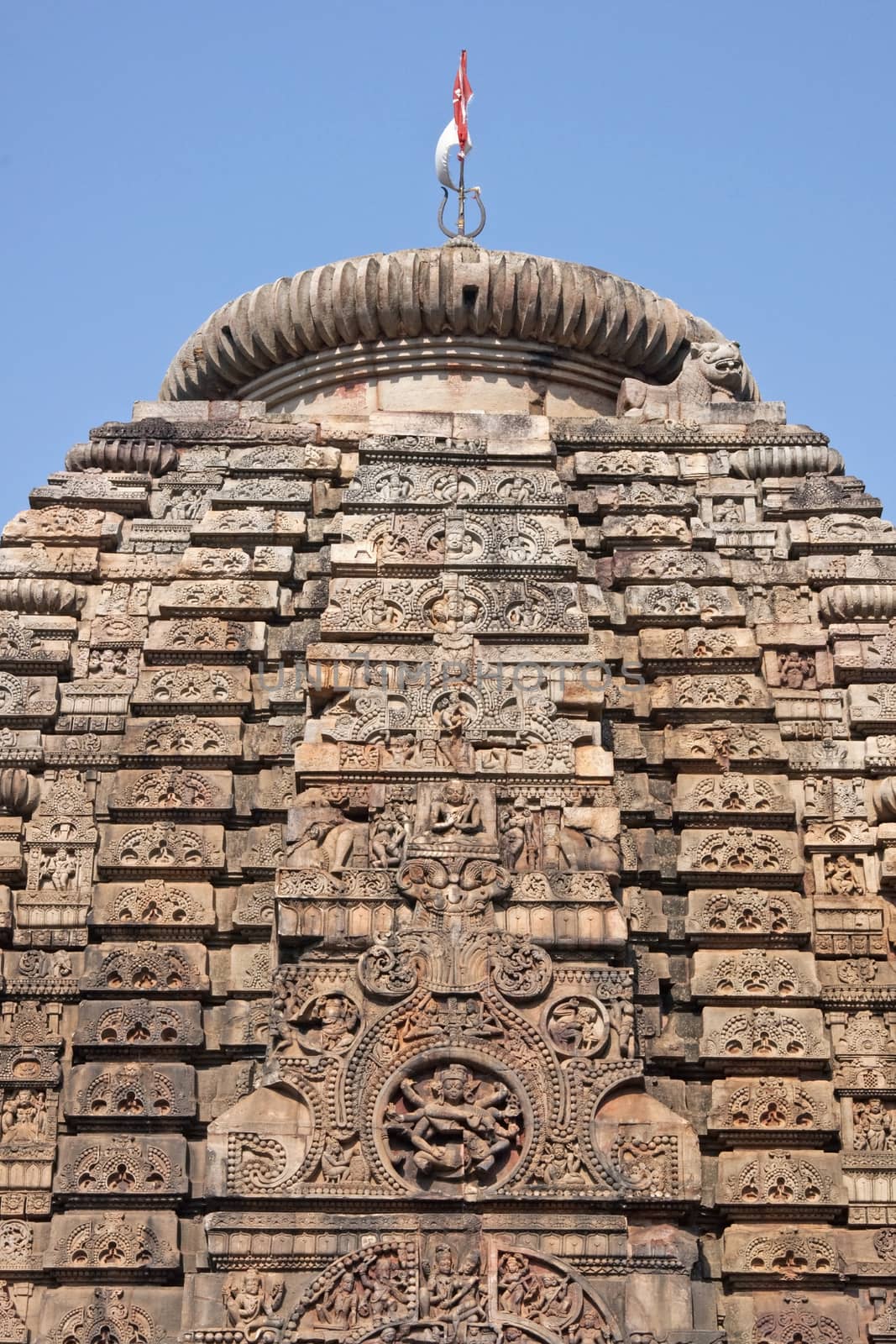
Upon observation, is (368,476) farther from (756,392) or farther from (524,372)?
(756,392)

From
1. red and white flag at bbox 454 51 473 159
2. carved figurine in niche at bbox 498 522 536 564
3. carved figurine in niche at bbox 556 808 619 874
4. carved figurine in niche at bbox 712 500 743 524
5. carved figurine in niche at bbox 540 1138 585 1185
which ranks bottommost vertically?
carved figurine in niche at bbox 540 1138 585 1185

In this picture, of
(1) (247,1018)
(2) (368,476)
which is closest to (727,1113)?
(1) (247,1018)

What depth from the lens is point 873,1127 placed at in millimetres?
15523

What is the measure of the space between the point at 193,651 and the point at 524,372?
507 cm

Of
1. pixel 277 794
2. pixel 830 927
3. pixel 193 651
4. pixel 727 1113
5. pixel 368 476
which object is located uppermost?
pixel 368 476

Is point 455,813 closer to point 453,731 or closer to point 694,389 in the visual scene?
point 453,731

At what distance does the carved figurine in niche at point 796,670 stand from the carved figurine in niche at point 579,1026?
3.86 m

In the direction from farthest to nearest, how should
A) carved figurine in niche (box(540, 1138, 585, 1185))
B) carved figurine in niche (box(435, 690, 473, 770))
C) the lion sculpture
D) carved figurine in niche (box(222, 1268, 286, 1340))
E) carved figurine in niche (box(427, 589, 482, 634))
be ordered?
the lion sculpture < carved figurine in niche (box(427, 589, 482, 634)) < carved figurine in niche (box(435, 690, 473, 770)) < carved figurine in niche (box(540, 1138, 585, 1185)) < carved figurine in niche (box(222, 1268, 286, 1340))

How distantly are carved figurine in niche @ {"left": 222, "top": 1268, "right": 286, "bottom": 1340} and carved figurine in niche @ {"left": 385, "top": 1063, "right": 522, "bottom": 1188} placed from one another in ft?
3.26

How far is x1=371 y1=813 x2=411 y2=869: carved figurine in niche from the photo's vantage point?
51.6 ft

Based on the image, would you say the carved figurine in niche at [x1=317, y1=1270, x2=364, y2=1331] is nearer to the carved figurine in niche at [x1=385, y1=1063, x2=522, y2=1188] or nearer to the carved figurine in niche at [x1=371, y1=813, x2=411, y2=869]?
the carved figurine in niche at [x1=385, y1=1063, x2=522, y2=1188]

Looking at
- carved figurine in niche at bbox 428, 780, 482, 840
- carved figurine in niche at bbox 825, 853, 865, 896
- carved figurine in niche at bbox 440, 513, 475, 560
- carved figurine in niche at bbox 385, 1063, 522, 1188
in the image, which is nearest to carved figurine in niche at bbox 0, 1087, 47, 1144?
carved figurine in niche at bbox 385, 1063, 522, 1188

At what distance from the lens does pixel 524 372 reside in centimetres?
2150

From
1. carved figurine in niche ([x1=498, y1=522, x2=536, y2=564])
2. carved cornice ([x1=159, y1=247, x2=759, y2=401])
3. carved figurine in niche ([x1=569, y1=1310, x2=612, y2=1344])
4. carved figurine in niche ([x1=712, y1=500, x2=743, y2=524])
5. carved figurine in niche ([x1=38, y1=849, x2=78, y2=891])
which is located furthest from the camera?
carved cornice ([x1=159, y1=247, x2=759, y2=401])
